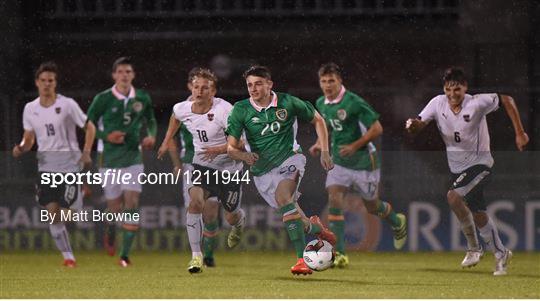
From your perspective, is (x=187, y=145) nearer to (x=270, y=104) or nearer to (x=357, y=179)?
(x=357, y=179)

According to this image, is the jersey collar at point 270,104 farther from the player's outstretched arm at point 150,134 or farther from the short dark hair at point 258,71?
the player's outstretched arm at point 150,134

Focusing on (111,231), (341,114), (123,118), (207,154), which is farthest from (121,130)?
(341,114)

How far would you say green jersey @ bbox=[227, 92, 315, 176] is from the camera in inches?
340

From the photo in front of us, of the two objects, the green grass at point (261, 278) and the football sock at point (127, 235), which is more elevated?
the football sock at point (127, 235)

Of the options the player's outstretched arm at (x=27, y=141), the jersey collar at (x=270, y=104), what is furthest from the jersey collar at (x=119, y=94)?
the jersey collar at (x=270, y=104)

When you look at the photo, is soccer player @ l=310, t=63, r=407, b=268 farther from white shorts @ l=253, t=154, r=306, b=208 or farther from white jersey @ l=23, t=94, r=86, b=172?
white jersey @ l=23, t=94, r=86, b=172

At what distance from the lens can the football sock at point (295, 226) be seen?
861cm

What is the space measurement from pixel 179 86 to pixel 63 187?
149 inches

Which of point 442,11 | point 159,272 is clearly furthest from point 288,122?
point 442,11

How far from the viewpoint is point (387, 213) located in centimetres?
1098

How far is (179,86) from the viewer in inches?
567

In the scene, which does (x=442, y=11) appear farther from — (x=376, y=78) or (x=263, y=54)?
(x=263, y=54)

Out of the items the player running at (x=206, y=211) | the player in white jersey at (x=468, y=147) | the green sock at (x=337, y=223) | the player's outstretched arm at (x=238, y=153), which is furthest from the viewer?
the green sock at (x=337, y=223)

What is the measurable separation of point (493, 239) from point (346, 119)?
188 centimetres
